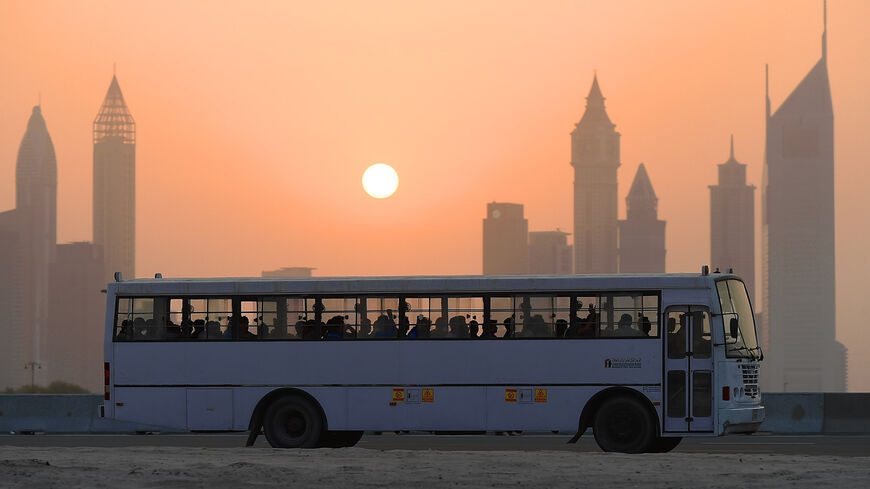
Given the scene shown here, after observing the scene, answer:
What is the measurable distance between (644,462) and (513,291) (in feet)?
16.4

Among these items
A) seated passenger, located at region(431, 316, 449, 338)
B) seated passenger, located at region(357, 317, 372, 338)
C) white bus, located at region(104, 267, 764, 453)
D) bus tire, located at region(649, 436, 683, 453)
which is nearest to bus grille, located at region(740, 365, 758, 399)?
white bus, located at region(104, 267, 764, 453)

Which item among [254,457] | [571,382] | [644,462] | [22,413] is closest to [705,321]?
[571,382]

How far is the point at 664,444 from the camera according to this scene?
2423 centimetres

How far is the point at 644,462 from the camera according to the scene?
19.6 metres

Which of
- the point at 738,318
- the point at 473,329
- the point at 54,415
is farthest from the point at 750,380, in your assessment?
the point at 54,415

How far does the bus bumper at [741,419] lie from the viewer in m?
23.2

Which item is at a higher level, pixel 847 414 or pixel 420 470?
pixel 420 470

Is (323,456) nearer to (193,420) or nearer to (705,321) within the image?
(193,420)

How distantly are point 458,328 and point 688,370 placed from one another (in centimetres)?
382

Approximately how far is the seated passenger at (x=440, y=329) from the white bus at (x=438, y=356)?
2 centimetres

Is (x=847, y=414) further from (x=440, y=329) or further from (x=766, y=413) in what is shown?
(x=440, y=329)

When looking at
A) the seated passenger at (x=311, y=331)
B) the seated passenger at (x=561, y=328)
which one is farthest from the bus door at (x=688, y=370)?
the seated passenger at (x=311, y=331)

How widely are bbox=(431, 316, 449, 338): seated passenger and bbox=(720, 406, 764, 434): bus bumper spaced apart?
467 cm

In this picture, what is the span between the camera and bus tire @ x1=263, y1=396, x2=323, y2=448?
81.4 ft
